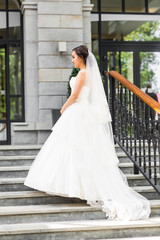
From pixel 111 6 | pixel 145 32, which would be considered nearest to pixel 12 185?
pixel 111 6

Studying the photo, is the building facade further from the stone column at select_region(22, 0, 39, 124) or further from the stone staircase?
the stone staircase

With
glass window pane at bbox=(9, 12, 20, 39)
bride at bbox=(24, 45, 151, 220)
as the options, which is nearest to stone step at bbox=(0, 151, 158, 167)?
bride at bbox=(24, 45, 151, 220)

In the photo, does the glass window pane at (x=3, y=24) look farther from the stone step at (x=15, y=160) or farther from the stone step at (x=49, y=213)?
the stone step at (x=49, y=213)

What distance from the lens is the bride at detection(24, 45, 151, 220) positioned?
16.7 feet

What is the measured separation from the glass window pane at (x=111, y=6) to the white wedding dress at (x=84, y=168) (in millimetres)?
3897

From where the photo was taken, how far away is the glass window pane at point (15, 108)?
841 centimetres

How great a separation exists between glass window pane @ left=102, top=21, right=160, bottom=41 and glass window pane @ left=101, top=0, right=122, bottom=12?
0.24 meters

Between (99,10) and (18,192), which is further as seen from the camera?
(99,10)

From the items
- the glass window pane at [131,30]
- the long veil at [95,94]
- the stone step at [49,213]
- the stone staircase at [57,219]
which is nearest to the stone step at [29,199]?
the stone staircase at [57,219]

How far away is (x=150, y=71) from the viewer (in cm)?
951

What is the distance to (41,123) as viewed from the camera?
791 cm

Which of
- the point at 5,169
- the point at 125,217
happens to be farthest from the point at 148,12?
the point at 125,217

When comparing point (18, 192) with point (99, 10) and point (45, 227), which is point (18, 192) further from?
point (99, 10)

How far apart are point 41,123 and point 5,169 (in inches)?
76.1
